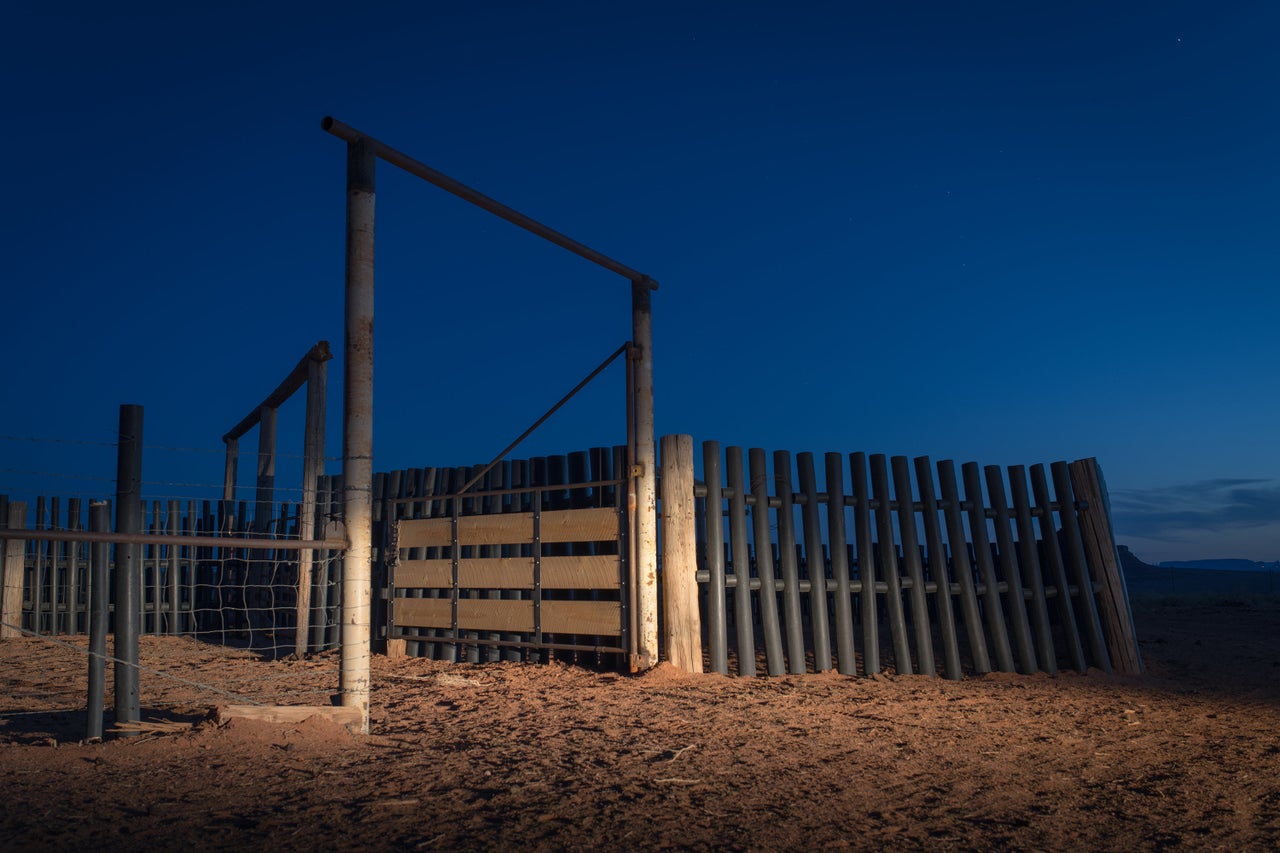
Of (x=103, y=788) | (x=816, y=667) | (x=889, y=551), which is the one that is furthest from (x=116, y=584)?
(x=889, y=551)

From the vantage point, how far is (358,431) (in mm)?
5602

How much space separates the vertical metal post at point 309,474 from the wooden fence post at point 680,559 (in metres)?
4.44

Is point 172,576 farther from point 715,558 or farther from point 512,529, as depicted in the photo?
point 715,558

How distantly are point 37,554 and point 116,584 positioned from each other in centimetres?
869

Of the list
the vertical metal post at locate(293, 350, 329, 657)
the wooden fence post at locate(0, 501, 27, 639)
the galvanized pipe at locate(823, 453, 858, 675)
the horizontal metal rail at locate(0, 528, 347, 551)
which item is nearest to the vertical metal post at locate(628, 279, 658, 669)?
the galvanized pipe at locate(823, 453, 858, 675)

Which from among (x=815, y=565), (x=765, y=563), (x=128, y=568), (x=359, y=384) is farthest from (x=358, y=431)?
(x=815, y=565)

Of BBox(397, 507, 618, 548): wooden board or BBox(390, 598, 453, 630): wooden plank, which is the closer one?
BBox(397, 507, 618, 548): wooden board

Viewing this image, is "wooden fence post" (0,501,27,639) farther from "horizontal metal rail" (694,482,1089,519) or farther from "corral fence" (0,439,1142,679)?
"horizontal metal rail" (694,482,1089,519)

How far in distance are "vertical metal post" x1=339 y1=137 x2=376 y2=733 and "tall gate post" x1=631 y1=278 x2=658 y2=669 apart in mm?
2980

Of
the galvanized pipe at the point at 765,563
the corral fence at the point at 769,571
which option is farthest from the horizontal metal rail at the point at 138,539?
the galvanized pipe at the point at 765,563

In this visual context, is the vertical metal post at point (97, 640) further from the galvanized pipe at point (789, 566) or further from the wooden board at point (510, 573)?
the galvanized pipe at point (789, 566)

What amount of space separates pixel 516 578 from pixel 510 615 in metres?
0.39

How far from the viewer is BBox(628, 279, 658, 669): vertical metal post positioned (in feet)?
26.1

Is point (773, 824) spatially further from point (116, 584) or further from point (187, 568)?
point (187, 568)
